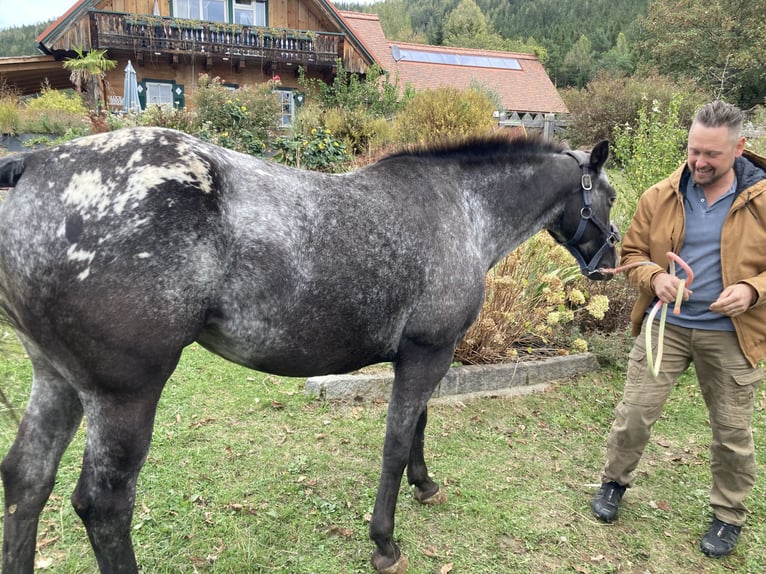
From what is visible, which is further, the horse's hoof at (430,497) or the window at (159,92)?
the window at (159,92)

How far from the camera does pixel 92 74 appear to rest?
14.4m

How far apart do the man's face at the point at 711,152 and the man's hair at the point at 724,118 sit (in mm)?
20

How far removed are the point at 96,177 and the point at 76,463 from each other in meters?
2.43

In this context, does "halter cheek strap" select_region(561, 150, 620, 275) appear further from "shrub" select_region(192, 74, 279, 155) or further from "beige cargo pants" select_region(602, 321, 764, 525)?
"shrub" select_region(192, 74, 279, 155)

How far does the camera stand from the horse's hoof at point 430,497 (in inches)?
123

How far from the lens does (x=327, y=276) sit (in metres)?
1.99

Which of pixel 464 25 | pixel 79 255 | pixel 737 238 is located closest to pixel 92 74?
pixel 79 255

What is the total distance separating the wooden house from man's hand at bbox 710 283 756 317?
15.9 meters

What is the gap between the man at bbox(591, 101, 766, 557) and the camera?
2527 millimetres

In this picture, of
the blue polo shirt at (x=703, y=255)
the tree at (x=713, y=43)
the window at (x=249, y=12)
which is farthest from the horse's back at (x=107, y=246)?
the tree at (x=713, y=43)

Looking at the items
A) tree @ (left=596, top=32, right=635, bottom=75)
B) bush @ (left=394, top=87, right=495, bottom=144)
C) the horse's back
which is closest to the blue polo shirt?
the horse's back

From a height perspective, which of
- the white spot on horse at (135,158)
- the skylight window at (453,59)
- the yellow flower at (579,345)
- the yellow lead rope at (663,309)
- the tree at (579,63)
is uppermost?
the tree at (579,63)

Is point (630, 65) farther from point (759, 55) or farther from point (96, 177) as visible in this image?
point (96, 177)

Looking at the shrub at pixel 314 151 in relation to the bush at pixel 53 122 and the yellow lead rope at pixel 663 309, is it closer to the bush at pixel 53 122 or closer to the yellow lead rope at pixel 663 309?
the bush at pixel 53 122
